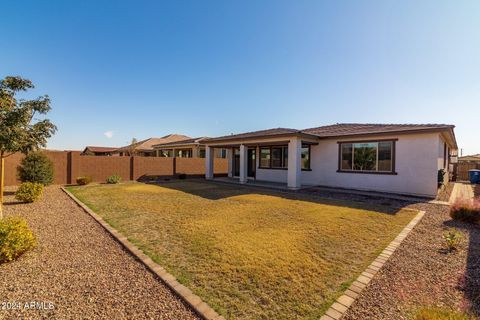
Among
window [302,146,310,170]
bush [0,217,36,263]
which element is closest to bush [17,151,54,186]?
bush [0,217,36,263]

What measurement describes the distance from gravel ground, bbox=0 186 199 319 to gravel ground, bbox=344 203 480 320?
2241 millimetres

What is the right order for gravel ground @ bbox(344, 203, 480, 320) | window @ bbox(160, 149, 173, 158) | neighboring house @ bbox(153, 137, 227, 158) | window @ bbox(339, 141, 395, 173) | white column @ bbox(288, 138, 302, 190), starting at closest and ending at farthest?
gravel ground @ bbox(344, 203, 480, 320)
window @ bbox(339, 141, 395, 173)
white column @ bbox(288, 138, 302, 190)
neighboring house @ bbox(153, 137, 227, 158)
window @ bbox(160, 149, 173, 158)

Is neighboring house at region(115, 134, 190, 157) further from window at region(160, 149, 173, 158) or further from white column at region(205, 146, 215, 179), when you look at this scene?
white column at region(205, 146, 215, 179)

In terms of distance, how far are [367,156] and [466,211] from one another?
5461 mm

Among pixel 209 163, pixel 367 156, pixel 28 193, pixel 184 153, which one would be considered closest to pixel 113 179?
pixel 28 193

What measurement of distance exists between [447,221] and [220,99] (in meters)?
16.5

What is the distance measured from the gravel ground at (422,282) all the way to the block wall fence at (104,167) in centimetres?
1707

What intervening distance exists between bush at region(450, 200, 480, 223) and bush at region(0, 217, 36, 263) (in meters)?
10.5

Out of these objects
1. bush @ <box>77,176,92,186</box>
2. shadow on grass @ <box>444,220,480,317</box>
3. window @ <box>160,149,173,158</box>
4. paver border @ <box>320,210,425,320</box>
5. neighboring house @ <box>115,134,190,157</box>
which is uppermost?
neighboring house @ <box>115,134,190,157</box>

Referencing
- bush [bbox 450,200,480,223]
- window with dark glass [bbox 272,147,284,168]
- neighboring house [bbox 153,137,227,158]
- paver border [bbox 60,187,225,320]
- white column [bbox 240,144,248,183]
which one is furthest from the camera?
neighboring house [bbox 153,137,227,158]

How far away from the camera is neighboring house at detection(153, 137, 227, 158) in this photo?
75.0ft

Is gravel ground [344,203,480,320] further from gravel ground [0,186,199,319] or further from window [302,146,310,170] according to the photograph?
window [302,146,310,170]

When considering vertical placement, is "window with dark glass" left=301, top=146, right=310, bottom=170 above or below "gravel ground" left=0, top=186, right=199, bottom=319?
above

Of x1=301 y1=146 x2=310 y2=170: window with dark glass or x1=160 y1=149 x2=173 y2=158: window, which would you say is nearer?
x1=301 y1=146 x2=310 y2=170: window with dark glass
